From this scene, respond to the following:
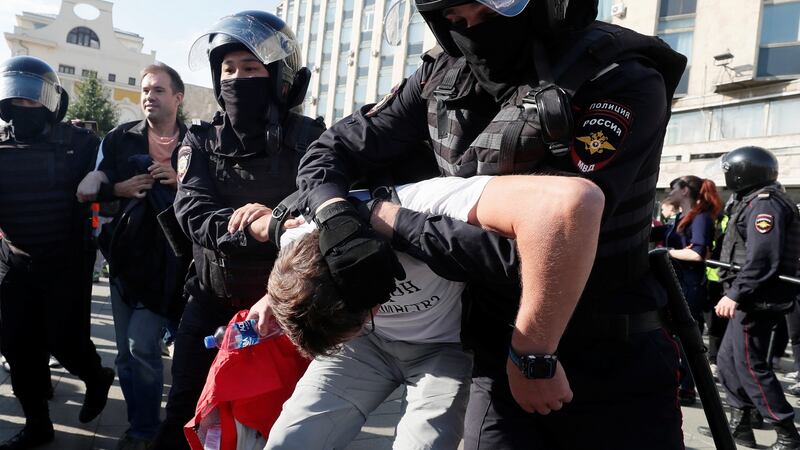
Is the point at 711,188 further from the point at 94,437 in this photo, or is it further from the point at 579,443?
the point at 94,437

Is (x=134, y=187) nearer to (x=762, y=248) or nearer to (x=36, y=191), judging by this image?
(x=36, y=191)

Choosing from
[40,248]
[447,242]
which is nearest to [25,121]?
[40,248]

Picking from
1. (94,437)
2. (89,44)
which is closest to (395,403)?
(94,437)

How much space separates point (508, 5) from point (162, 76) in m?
3.12

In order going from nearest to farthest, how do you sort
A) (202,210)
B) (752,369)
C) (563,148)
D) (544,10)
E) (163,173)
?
(563,148)
(544,10)
(202,210)
(163,173)
(752,369)

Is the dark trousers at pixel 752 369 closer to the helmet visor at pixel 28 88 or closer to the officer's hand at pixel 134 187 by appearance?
the officer's hand at pixel 134 187

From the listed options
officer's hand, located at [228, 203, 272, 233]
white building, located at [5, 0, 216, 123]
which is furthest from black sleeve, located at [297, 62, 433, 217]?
white building, located at [5, 0, 216, 123]

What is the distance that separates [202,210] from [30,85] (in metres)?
1.81

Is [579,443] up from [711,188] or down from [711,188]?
down

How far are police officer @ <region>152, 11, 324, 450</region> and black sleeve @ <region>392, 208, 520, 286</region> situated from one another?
118 centimetres

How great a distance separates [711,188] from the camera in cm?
538

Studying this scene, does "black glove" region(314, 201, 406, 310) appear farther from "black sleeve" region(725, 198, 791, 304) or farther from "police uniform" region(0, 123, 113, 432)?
"black sleeve" region(725, 198, 791, 304)

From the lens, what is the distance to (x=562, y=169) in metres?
1.45

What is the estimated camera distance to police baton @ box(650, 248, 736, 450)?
5.74 feet
